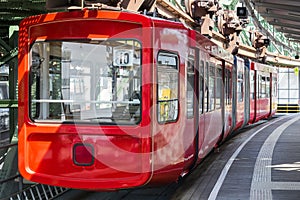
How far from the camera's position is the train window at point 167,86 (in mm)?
6629

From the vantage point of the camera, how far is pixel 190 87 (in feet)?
25.4

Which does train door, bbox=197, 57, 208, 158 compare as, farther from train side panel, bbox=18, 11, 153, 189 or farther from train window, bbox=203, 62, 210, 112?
train side panel, bbox=18, 11, 153, 189

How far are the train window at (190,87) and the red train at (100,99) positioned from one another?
0.36m

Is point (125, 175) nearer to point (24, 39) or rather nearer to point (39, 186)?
point (24, 39)

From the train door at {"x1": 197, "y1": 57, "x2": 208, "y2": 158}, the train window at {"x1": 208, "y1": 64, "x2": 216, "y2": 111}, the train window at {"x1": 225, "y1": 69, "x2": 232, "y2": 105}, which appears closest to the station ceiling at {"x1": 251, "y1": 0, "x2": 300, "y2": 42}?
the train window at {"x1": 225, "y1": 69, "x2": 232, "y2": 105}

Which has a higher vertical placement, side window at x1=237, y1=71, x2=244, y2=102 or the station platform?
side window at x1=237, y1=71, x2=244, y2=102

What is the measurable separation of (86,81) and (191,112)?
1.91 m

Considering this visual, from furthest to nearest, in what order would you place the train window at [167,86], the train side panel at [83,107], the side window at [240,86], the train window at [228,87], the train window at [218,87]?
the side window at [240,86] → the train window at [228,87] → the train window at [218,87] → the train window at [167,86] → the train side panel at [83,107]

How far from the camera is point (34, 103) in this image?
269 inches

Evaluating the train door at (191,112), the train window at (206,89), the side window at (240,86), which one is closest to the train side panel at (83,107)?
the train door at (191,112)

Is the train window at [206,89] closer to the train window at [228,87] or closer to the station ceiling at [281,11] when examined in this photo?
the train window at [228,87]

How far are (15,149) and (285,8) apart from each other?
14.6 meters

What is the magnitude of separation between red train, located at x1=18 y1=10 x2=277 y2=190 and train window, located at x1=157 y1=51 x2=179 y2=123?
0.01 metres

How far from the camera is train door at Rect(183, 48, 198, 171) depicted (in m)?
7.54
